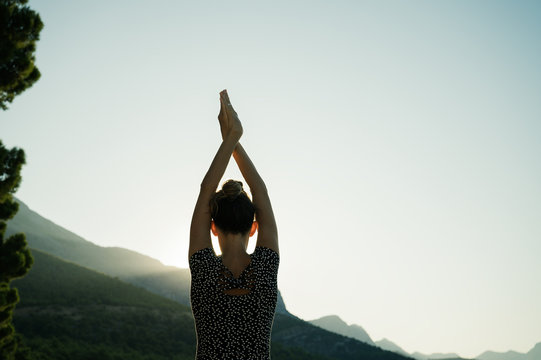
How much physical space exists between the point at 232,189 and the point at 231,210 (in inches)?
3.7

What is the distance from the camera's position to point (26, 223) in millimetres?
138125

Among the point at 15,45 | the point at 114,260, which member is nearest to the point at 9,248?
the point at 15,45

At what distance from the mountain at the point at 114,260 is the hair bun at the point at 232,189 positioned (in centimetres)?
10413

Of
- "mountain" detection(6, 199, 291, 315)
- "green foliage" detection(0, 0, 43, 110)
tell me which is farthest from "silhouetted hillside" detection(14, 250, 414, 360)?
"mountain" detection(6, 199, 291, 315)

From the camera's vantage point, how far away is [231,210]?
1862 millimetres

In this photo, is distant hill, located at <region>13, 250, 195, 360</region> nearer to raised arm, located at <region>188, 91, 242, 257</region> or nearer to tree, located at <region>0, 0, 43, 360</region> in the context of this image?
tree, located at <region>0, 0, 43, 360</region>

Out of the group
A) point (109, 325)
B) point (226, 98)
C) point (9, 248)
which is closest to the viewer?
point (226, 98)

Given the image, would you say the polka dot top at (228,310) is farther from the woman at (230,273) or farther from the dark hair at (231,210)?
the dark hair at (231,210)

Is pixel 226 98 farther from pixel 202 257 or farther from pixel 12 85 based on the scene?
pixel 12 85

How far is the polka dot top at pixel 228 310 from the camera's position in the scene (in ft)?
5.80

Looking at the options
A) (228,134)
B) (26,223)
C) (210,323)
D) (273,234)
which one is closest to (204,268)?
(210,323)

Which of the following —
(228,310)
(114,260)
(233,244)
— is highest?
(233,244)

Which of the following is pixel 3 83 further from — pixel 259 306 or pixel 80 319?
pixel 80 319

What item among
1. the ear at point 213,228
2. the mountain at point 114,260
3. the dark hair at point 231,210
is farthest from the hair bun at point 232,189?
the mountain at point 114,260
